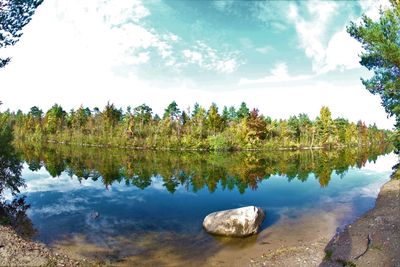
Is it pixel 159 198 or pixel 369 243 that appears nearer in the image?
pixel 369 243

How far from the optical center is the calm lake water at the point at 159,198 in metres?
17.9

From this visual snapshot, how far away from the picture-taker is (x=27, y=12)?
23.3 meters

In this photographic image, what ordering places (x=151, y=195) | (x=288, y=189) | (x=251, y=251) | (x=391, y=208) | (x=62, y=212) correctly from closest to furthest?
(x=251, y=251) → (x=391, y=208) → (x=62, y=212) → (x=151, y=195) → (x=288, y=189)

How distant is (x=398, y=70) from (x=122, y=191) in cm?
2687

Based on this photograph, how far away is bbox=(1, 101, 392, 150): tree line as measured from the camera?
3433 inches

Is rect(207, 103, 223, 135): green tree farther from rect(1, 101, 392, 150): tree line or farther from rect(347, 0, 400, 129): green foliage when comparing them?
rect(347, 0, 400, 129): green foliage

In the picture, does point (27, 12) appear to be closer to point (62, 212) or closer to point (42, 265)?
point (62, 212)

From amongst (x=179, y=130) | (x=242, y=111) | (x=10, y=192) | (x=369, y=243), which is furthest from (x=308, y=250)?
(x=242, y=111)

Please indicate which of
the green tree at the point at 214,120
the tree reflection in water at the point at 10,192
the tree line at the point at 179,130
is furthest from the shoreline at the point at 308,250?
the green tree at the point at 214,120

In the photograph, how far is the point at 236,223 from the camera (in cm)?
1802

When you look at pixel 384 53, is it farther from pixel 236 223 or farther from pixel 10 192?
pixel 10 192

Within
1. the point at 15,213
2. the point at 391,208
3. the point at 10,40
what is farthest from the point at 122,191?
the point at 391,208

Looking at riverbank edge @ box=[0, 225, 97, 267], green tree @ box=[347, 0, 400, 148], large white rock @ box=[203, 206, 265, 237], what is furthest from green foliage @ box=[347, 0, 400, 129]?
riverbank edge @ box=[0, 225, 97, 267]

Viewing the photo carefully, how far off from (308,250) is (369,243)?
2900 mm
